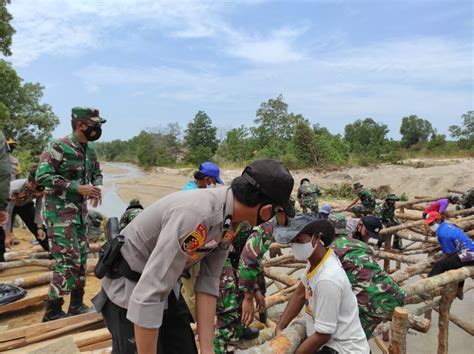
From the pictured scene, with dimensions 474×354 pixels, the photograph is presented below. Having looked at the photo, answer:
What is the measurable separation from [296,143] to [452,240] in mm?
27804

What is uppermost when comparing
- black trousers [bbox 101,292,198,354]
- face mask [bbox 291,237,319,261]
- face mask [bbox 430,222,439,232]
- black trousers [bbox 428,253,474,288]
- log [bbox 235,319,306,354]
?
face mask [bbox 291,237,319,261]

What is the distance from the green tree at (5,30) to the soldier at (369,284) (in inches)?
544

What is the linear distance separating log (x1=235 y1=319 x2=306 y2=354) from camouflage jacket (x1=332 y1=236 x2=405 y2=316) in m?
0.50

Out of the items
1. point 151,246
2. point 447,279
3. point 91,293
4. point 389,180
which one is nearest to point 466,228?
point 447,279

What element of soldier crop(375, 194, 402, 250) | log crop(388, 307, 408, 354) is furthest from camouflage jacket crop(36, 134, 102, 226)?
soldier crop(375, 194, 402, 250)

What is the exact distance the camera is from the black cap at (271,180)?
4.61 ft

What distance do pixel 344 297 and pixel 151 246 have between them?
1.25 m

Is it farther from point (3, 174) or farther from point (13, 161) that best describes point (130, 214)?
point (13, 161)

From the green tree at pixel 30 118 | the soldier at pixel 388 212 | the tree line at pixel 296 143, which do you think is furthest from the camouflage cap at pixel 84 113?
the tree line at pixel 296 143

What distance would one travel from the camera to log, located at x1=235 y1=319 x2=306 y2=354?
183 cm

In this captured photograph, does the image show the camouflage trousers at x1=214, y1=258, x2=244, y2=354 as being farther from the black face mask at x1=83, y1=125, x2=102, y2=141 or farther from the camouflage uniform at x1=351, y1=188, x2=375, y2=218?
the camouflage uniform at x1=351, y1=188, x2=375, y2=218

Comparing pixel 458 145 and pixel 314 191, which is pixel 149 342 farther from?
pixel 458 145

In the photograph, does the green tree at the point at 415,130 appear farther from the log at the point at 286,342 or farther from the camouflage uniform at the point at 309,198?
the log at the point at 286,342

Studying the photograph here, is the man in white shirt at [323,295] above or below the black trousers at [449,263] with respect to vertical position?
above
